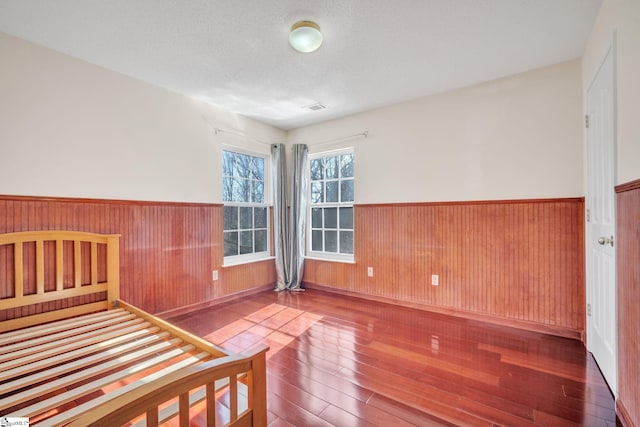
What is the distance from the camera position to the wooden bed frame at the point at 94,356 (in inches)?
40.4

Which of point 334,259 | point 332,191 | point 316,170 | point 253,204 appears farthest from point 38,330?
point 316,170

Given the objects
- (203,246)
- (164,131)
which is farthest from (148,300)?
(164,131)

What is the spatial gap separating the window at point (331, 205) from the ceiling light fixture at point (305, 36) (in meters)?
1.84

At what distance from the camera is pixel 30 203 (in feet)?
7.10

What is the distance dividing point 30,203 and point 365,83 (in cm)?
301

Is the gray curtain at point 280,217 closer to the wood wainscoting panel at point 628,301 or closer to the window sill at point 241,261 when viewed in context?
the window sill at point 241,261

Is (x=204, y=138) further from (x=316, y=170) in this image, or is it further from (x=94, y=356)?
(x=94, y=356)

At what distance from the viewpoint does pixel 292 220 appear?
4.09 meters

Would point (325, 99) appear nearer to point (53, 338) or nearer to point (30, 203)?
point (30, 203)

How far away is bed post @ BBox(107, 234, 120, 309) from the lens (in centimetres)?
243

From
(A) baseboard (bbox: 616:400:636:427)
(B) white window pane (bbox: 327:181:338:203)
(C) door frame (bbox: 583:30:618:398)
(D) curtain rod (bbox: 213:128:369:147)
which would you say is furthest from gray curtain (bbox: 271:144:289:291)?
(A) baseboard (bbox: 616:400:636:427)

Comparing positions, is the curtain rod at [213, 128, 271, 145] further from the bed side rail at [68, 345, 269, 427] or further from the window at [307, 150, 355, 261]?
the bed side rail at [68, 345, 269, 427]

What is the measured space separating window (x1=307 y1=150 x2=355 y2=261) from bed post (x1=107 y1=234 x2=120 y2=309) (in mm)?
2363

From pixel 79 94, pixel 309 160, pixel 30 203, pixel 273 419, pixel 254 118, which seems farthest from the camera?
pixel 309 160
